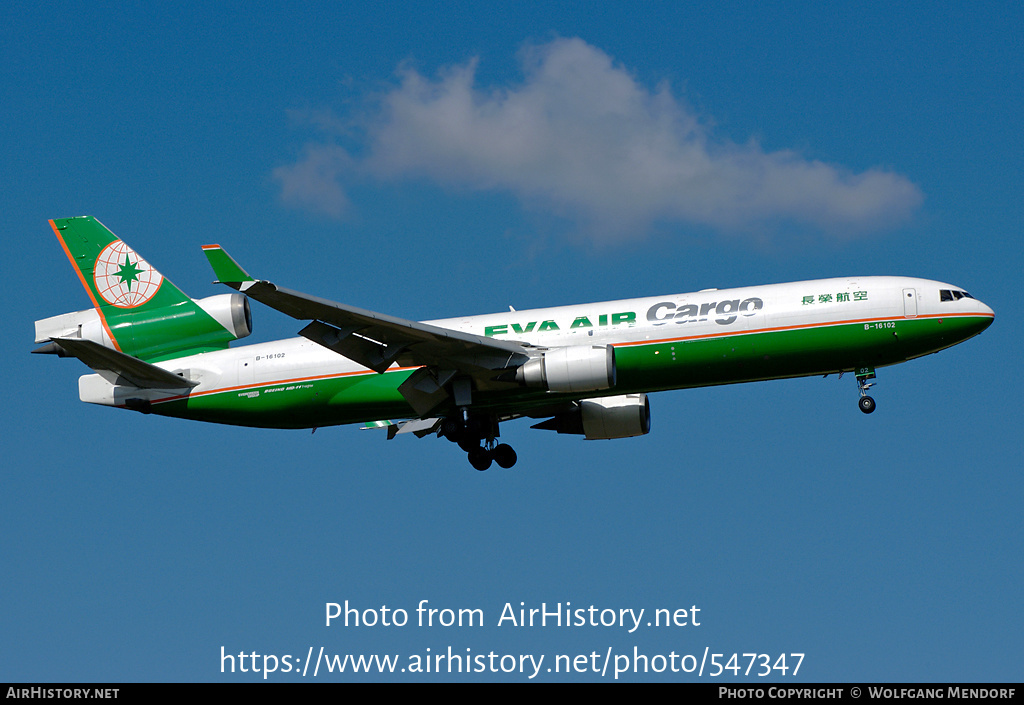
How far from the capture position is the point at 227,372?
3959 cm

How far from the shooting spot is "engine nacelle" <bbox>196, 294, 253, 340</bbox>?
39.9 m

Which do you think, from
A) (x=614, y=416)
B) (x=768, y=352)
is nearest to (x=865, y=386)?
(x=768, y=352)

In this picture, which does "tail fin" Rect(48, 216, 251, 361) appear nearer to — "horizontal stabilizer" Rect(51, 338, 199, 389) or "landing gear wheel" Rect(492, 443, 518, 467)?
"horizontal stabilizer" Rect(51, 338, 199, 389)

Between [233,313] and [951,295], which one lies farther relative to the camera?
[233,313]

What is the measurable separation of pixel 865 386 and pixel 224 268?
63.5 ft

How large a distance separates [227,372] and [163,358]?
2.54 meters

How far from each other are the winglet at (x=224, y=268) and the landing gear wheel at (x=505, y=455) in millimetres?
12228

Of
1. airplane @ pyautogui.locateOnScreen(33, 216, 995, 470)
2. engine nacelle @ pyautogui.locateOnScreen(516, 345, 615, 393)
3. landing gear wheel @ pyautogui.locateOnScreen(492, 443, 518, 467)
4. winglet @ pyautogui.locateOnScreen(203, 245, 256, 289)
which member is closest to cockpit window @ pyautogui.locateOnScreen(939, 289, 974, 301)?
airplane @ pyautogui.locateOnScreen(33, 216, 995, 470)

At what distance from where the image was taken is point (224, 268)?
31.5 meters

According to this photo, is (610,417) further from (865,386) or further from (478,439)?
(865,386)

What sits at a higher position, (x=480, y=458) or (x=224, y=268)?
(x=224, y=268)

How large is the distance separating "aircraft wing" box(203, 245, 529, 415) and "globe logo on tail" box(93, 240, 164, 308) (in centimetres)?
934

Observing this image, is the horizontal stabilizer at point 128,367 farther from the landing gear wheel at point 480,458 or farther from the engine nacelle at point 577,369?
the engine nacelle at point 577,369
